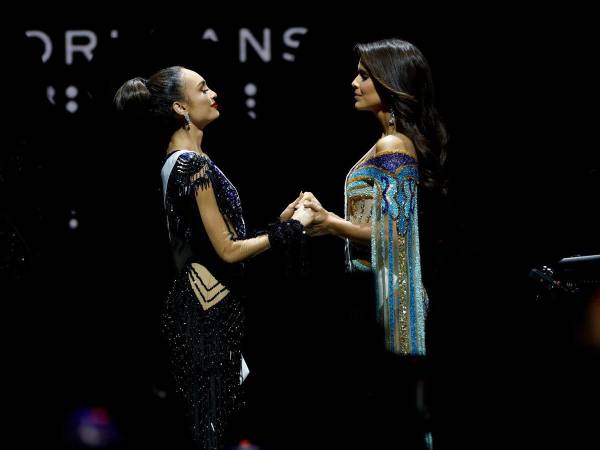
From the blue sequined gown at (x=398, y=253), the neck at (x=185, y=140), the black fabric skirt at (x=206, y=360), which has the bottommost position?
the black fabric skirt at (x=206, y=360)

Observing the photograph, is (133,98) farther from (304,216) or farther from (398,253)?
(398,253)

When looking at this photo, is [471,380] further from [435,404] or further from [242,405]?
[242,405]

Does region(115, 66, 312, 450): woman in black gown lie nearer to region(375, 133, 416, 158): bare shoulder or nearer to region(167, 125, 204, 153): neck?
region(167, 125, 204, 153): neck

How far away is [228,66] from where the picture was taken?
12.5 feet

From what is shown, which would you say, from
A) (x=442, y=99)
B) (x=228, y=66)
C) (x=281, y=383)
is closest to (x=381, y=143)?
(x=442, y=99)

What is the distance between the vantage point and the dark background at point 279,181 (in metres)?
3.75

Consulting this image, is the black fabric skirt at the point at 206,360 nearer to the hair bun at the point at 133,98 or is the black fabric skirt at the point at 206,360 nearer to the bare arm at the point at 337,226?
the bare arm at the point at 337,226

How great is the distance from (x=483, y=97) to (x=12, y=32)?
2.05 meters

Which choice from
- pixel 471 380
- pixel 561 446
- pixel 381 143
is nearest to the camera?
pixel 381 143

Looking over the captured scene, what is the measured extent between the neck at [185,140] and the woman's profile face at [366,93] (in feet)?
2.00

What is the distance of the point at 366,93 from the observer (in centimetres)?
319

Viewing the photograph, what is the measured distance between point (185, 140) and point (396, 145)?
0.77 m

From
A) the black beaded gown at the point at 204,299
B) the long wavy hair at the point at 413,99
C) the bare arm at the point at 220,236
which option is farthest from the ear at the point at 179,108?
the long wavy hair at the point at 413,99

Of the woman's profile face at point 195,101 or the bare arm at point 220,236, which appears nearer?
the bare arm at point 220,236
